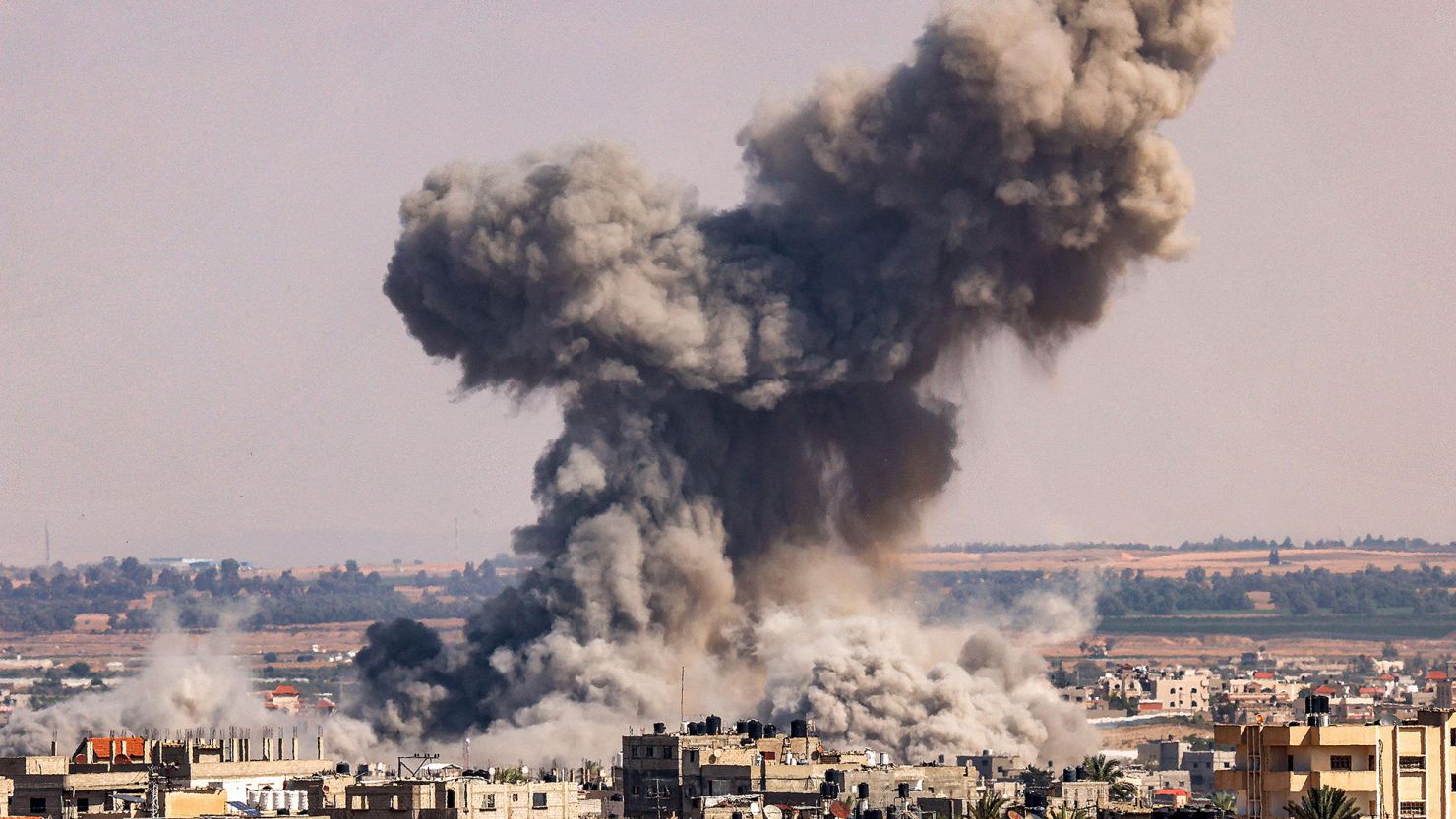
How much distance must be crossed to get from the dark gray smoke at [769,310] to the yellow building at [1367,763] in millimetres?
47341

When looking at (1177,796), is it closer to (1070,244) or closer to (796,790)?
(796,790)

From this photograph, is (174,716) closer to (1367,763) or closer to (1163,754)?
(1163,754)

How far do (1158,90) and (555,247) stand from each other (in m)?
17.2

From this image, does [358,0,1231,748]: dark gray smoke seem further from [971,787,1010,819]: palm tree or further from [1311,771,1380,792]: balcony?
[1311,771,1380,792]: balcony

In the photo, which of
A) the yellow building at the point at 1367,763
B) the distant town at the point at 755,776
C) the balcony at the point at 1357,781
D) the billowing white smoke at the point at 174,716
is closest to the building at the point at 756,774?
the distant town at the point at 755,776

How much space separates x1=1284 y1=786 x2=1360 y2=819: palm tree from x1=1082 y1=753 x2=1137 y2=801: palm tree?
3284cm

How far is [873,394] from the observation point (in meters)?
105

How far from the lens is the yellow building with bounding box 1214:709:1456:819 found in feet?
163

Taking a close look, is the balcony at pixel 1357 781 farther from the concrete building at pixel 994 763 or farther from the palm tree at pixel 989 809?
the concrete building at pixel 994 763

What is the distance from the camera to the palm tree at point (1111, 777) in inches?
3310

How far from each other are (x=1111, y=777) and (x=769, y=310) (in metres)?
19.4

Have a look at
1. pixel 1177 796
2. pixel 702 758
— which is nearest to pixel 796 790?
pixel 702 758

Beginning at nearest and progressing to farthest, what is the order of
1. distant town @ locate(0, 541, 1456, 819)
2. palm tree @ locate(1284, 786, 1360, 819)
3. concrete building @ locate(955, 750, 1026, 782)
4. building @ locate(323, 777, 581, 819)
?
palm tree @ locate(1284, 786, 1360, 819), distant town @ locate(0, 541, 1456, 819), building @ locate(323, 777, 581, 819), concrete building @ locate(955, 750, 1026, 782)

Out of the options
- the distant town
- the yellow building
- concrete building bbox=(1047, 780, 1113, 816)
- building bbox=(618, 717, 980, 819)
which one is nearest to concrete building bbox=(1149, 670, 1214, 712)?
the distant town
